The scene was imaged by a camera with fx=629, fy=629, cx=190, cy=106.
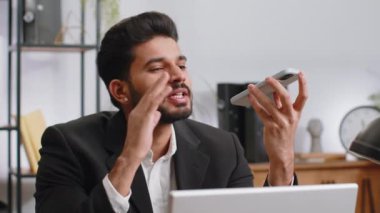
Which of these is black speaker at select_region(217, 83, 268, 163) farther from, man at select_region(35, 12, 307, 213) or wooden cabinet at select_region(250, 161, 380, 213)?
man at select_region(35, 12, 307, 213)

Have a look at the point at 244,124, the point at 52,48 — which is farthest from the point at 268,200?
the point at 244,124

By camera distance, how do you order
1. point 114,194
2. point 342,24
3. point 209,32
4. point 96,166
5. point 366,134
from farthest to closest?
1. point 342,24
2. point 209,32
3. point 96,166
4. point 114,194
5. point 366,134

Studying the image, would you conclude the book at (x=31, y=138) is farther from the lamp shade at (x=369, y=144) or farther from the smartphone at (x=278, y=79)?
the lamp shade at (x=369, y=144)

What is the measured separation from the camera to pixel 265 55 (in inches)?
137

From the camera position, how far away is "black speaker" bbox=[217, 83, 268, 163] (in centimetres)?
317

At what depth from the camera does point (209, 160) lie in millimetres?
1771

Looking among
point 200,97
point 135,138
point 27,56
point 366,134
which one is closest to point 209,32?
point 200,97

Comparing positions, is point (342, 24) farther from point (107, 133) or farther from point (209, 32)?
point (107, 133)

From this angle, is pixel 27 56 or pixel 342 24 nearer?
pixel 27 56

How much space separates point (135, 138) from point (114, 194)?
14cm

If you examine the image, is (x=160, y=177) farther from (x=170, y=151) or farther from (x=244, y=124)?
(x=244, y=124)

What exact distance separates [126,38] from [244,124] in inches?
61.4

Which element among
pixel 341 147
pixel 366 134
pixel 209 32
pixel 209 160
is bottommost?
pixel 341 147

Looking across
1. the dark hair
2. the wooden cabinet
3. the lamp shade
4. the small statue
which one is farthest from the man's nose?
the small statue
